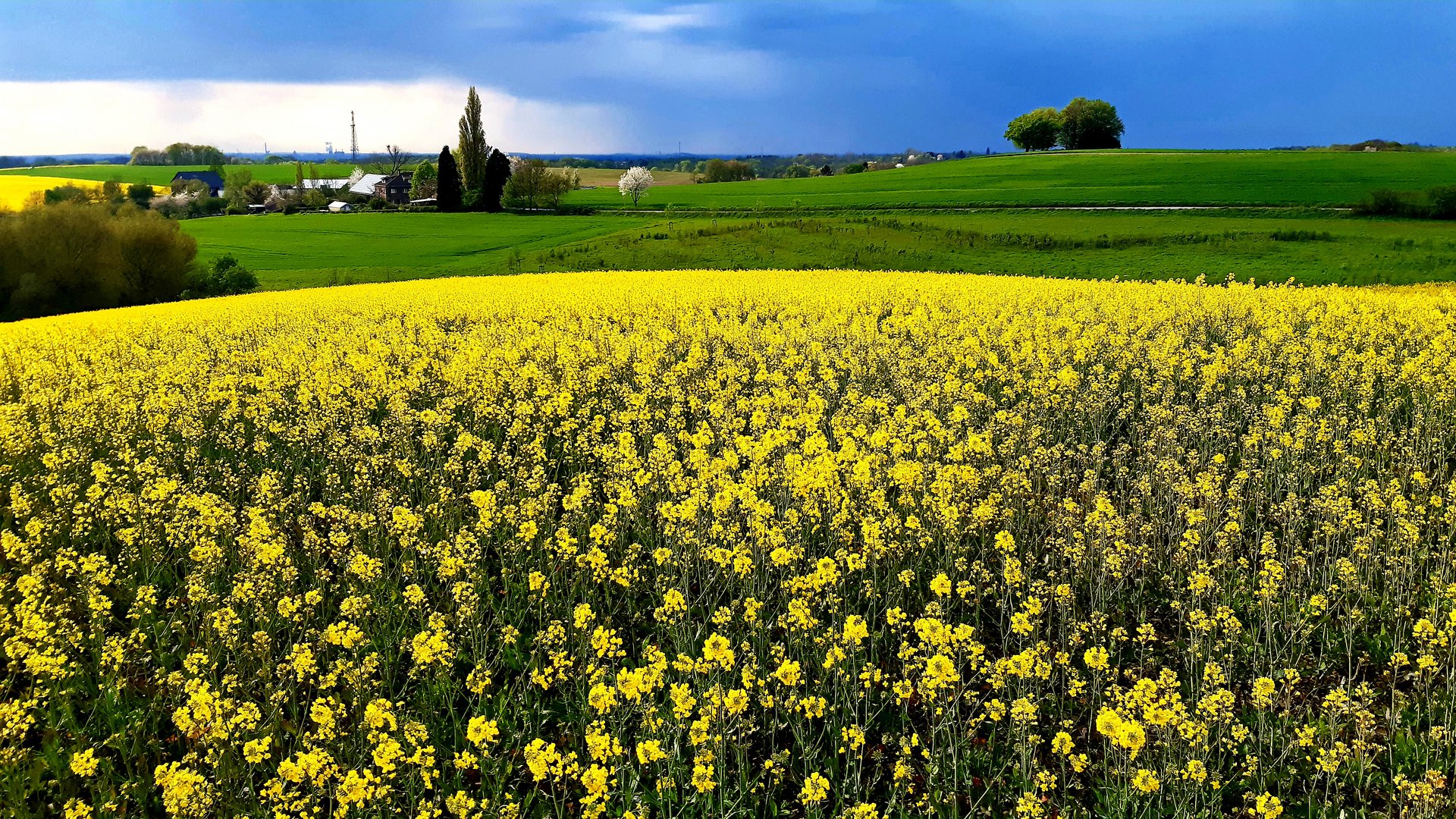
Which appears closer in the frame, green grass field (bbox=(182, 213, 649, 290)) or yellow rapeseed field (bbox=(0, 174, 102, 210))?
green grass field (bbox=(182, 213, 649, 290))

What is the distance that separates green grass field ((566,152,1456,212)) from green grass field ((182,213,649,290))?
16.0 metres

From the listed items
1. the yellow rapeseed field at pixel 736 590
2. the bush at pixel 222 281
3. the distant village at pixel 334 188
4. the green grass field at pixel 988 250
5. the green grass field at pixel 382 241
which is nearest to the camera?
the yellow rapeseed field at pixel 736 590

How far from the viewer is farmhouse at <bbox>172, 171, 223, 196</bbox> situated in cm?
12975

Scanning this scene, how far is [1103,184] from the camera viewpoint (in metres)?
71.1

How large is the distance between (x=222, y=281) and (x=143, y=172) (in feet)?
457

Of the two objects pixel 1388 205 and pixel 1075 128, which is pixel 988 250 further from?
pixel 1075 128

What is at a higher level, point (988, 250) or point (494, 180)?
point (494, 180)

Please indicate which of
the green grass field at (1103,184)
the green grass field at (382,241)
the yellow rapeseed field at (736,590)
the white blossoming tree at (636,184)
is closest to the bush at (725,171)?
the green grass field at (1103,184)

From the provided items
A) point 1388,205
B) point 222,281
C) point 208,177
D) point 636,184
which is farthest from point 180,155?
point 1388,205

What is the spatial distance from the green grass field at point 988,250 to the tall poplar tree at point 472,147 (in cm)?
3449

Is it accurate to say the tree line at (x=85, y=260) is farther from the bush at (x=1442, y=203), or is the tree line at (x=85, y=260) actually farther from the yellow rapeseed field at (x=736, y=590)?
the bush at (x=1442, y=203)

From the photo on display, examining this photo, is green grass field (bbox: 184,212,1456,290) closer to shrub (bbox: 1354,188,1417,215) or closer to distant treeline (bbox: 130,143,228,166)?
shrub (bbox: 1354,188,1417,215)

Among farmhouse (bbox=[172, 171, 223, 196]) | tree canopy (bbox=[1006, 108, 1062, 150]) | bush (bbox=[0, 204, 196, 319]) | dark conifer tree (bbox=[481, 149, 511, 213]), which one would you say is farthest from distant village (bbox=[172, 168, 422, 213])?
tree canopy (bbox=[1006, 108, 1062, 150])

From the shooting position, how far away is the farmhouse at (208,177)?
130 m
